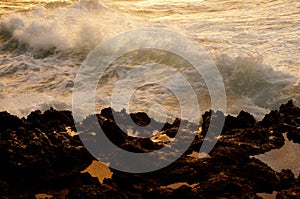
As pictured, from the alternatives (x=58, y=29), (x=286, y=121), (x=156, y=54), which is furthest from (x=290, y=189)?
(x=58, y=29)

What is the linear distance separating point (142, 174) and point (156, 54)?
587 centimetres

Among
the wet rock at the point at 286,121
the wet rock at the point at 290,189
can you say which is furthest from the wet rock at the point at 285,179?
the wet rock at the point at 286,121

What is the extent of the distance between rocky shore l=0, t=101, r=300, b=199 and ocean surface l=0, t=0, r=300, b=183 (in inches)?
30.2

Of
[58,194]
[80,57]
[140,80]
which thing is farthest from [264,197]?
[80,57]

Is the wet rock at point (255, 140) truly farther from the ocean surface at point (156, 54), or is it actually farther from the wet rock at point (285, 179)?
the wet rock at point (285, 179)

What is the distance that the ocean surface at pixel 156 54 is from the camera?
7.23 meters

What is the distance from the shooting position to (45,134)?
5094mm

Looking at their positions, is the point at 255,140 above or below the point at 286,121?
below

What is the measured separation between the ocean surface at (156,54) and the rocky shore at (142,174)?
0.77 meters

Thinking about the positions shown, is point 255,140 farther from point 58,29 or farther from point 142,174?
point 58,29

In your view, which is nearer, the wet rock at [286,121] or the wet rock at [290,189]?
the wet rock at [290,189]

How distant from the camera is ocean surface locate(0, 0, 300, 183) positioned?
23.7 ft

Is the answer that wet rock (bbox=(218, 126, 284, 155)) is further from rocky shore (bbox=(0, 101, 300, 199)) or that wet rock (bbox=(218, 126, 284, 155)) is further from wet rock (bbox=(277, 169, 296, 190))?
wet rock (bbox=(277, 169, 296, 190))

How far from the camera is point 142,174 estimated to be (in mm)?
4453
